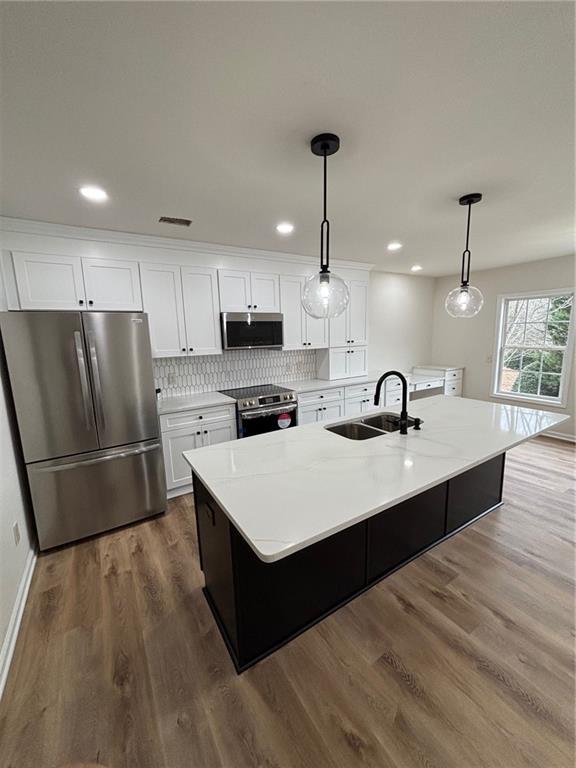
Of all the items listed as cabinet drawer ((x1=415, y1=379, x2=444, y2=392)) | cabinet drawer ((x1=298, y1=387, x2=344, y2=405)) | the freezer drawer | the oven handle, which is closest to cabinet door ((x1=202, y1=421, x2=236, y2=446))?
the oven handle

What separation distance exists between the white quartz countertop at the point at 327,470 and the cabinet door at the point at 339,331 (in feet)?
6.72

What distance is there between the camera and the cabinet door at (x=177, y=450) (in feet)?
9.68

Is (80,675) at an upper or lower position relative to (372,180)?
lower

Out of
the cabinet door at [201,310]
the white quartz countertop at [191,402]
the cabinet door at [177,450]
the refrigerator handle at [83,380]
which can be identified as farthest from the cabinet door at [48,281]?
the cabinet door at [177,450]

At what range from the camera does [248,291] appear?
11.4ft

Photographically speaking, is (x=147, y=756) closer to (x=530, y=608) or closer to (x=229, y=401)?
(x=530, y=608)

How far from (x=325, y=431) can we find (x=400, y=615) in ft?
3.69

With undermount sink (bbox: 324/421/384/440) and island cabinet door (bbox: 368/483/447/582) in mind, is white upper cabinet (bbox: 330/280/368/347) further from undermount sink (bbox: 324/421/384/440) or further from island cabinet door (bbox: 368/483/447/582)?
island cabinet door (bbox: 368/483/447/582)

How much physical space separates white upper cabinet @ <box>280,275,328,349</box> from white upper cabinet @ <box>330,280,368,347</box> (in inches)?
8.9

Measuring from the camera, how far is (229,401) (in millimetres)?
3207

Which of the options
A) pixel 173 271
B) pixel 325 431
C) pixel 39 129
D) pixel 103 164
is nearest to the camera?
pixel 39 129

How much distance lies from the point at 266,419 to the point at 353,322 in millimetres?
1991

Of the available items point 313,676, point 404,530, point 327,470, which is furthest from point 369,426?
point 313,676

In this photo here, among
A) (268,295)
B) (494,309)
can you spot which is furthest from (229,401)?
(494,309)
